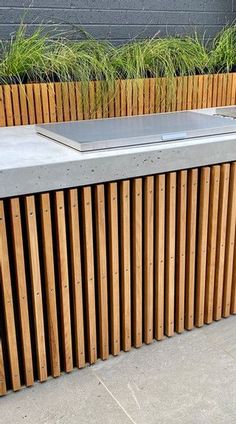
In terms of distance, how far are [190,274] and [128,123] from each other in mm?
951

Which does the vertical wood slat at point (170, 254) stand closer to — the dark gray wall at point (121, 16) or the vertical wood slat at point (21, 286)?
the vertical wood slat at point (21, 286)

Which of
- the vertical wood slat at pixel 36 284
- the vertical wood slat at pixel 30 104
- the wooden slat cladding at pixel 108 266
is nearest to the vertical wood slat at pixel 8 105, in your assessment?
the vertical wood slat at pixel 30 104

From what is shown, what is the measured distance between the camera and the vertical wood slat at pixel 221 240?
106 inches

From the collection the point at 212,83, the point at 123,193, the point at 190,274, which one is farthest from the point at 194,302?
the point at 212,83

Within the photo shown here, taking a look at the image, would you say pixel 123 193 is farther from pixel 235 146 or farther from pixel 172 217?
pixel 235 146

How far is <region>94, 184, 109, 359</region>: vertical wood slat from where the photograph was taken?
2.31 metres

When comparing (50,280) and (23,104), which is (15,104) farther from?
(50,280)

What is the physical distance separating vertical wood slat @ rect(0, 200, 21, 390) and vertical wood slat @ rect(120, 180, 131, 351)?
0.60 m

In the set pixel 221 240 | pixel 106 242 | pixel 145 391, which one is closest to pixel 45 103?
pixel 106 242

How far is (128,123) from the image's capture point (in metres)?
2.79

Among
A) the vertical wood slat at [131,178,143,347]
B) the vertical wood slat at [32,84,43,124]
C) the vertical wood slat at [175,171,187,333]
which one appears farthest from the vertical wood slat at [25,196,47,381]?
the vertical wood slat at [32,84,43,124]

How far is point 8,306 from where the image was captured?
2.22 m

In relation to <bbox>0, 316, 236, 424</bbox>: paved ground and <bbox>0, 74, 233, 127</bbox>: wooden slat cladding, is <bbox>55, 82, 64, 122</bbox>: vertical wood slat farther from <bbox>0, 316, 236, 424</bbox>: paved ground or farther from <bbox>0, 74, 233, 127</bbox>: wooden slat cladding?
<bbox>0, 316, 236, 424</bbox>: paved ground

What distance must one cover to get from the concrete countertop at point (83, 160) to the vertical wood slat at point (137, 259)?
0.41ft
